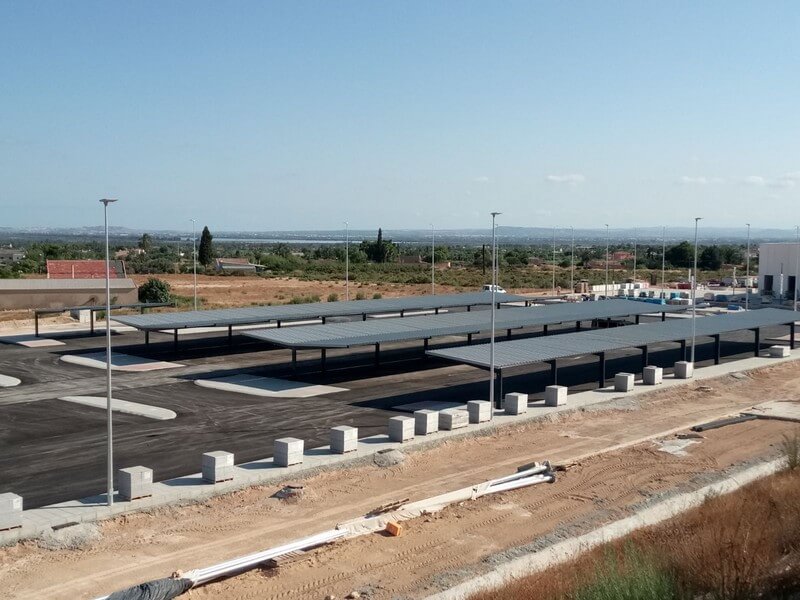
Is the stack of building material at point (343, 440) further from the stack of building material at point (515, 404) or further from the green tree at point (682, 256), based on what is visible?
the green tree at point (682, 256)

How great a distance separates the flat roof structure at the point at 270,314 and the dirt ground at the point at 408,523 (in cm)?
2105

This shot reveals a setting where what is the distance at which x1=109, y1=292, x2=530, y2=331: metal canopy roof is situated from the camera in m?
47.1

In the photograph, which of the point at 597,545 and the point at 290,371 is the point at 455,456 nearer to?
the point at 597,545

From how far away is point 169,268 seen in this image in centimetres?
12725

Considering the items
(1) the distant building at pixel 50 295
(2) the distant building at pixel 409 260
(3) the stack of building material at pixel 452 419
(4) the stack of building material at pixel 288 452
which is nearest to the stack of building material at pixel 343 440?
(4) the stack of building material at pixel 288 452

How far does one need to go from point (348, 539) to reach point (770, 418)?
21.6 meters

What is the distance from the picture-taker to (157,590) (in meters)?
17.5

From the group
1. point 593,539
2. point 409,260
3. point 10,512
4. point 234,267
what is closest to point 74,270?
point 234,267

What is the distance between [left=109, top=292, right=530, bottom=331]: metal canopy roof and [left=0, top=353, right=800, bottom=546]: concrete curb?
A: 1908 centimetres

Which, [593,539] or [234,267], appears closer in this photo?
[593,539]

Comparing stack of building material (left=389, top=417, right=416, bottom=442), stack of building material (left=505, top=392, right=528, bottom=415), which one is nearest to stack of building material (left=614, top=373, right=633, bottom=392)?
stack of building material (left=505, top=392, right=528, bottom=415)

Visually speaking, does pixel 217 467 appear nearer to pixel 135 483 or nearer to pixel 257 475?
pixel 257 475

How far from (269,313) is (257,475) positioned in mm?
25941

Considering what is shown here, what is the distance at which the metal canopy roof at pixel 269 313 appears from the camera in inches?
1855
